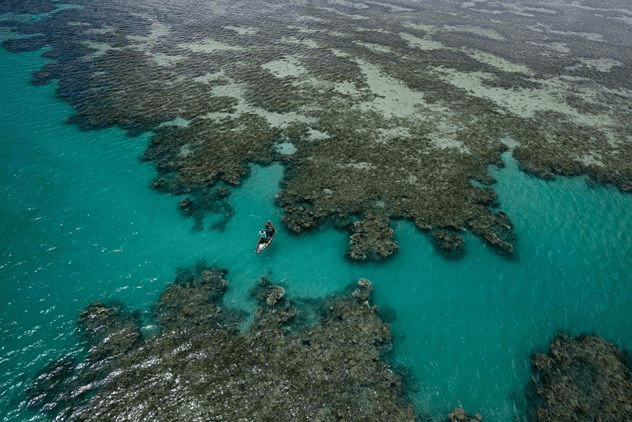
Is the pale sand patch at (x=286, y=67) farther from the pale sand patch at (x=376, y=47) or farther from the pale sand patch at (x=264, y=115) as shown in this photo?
the pale sand patch at (x=376, y=47)

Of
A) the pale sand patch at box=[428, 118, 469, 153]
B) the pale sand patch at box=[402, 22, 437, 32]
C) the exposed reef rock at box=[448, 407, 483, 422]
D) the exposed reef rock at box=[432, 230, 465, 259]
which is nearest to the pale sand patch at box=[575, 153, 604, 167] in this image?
the pale sand patch at box=[428, 118, 469, 153]

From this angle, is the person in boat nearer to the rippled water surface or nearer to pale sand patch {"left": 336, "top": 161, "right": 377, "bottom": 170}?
the rippled water surface

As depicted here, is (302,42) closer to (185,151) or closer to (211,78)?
(211,78)

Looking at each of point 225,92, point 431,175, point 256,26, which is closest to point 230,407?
point 431,175

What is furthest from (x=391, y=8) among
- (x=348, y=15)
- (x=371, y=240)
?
(x=371, y=240)

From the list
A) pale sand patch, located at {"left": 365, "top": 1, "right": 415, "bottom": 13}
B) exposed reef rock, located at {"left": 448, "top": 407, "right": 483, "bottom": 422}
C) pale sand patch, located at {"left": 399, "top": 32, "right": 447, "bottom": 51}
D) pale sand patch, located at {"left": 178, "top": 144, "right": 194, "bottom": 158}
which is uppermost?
pale sand patch, located at {"left": 365, "top": 1, "right": 415, "bottom": 13}

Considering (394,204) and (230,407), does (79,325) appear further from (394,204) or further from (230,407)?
(394,204)

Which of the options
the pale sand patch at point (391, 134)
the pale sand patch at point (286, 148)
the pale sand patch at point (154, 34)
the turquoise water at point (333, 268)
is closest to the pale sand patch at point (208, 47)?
the pale sand patch at point (154, 34)
